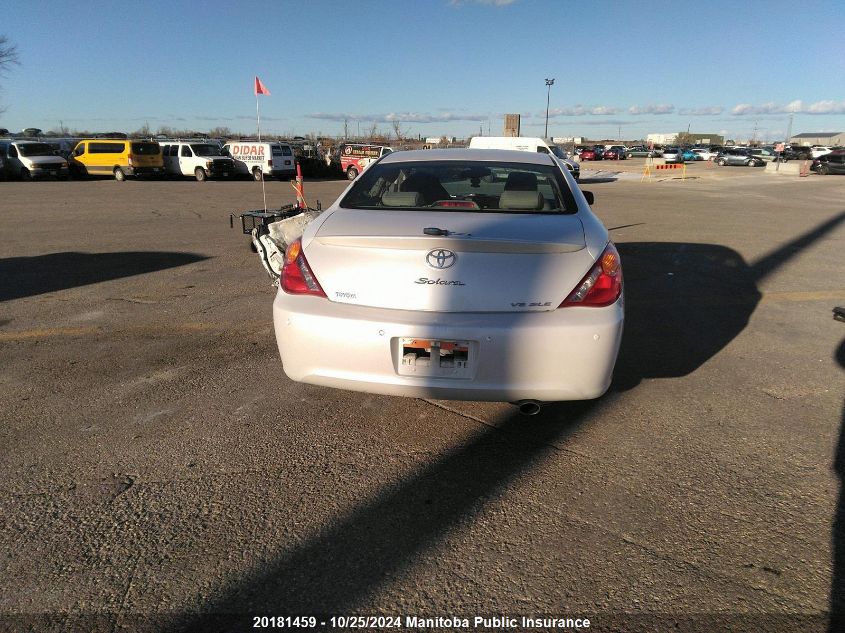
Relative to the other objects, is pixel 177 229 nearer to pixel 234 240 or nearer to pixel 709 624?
pixel 234 240

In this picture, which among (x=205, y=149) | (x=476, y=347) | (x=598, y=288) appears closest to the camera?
(x=476, y=347)

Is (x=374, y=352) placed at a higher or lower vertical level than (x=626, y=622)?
higher

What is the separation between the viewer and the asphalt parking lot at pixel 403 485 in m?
2.09

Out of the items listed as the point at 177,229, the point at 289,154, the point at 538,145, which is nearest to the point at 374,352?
the point at 177,229

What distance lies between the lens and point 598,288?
9.34 ft

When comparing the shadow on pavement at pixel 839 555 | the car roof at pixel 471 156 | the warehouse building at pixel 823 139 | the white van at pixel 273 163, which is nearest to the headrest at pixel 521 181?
the car roof at pixel 471 156

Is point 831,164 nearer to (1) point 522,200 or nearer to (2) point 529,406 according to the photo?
(1) point 522,200

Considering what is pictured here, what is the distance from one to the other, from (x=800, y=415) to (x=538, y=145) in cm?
1943

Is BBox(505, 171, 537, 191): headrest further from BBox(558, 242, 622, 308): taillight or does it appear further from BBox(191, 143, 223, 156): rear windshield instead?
BBox(191, 143, 223, 156): rear windshield

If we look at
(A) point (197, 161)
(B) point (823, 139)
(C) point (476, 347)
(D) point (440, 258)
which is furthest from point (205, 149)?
(B) point (823, 139)

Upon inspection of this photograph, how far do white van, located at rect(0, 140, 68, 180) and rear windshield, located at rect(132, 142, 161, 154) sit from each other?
134 inches

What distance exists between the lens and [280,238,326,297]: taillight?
2975 mm

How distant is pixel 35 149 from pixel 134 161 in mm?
4908

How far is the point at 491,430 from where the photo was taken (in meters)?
3.29
